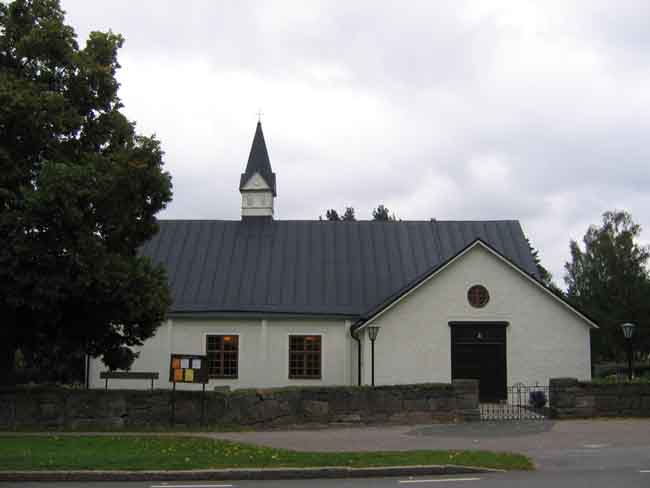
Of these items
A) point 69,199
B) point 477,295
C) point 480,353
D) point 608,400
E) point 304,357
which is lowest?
point 608,400

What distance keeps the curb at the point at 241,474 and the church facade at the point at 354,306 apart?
1264cm

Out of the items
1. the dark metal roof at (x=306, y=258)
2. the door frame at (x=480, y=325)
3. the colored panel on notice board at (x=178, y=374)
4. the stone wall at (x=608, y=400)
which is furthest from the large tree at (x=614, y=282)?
the colored panel on notice board at (x=178, y=374)

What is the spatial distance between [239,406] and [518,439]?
21.1ft

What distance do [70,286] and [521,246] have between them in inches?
763

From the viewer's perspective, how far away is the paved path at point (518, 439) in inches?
508

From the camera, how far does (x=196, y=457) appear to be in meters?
12.5

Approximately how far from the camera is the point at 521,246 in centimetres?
3116

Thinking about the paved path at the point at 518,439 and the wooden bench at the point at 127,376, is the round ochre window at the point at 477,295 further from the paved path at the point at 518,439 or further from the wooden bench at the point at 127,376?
the wooden bench at the point at 127,376

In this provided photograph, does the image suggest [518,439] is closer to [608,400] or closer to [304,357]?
[608,400]

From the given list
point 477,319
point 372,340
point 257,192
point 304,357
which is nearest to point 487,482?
point 372,340

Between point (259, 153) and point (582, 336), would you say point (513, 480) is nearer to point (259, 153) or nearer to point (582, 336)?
point (582, 336)

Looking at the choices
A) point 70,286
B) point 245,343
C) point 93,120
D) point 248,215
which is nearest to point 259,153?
point 248,215

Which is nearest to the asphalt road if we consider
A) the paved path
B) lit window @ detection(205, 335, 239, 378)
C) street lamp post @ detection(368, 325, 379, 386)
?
the paved path

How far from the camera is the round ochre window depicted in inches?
1029
